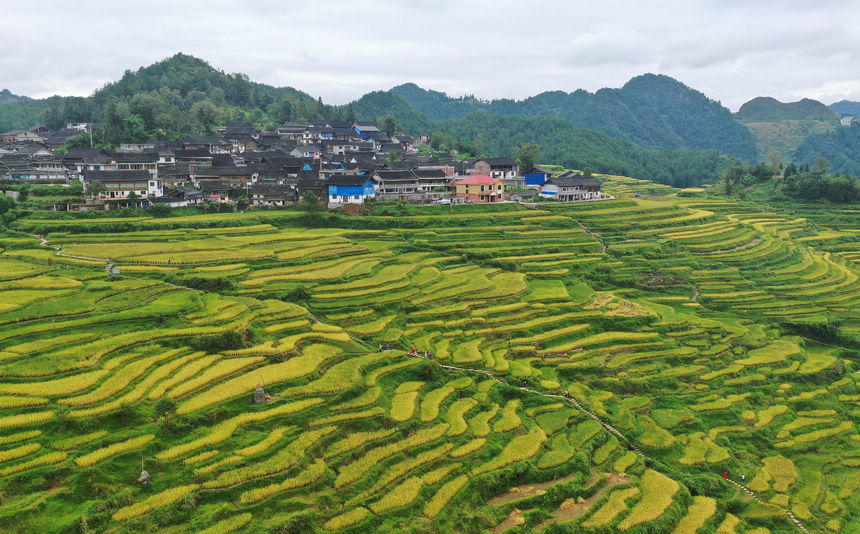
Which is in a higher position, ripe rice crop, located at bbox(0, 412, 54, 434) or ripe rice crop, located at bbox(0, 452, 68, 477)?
ripe rice crop, located at bbox(0, 412, 54, 434)

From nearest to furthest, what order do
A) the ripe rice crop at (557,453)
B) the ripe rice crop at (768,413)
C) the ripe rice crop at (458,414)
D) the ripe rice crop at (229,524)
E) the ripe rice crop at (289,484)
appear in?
1. the ripe rice crop at (229,524)
2. the ripe rice crop at (289,484)
3. the ripe rice crop at (557,453)
4. the ripe rice crop at (458,414)
5. the ripe rice crop at (768,413)

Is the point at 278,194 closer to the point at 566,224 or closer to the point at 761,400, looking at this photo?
the point at 566,224

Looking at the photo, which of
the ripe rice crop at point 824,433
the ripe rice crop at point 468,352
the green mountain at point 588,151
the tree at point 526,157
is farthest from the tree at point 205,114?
the ripe rice crop at point 824,433

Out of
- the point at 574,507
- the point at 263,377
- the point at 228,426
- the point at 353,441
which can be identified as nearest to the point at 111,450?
the point at 228,426

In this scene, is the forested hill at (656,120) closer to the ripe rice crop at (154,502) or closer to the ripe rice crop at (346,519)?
the ripe rice crop at (346,519)

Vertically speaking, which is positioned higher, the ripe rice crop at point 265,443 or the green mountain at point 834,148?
the green mountain at point 834,148

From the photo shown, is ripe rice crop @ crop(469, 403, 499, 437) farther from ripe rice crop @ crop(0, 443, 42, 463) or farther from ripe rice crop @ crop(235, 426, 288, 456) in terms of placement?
ripe rice crop @ crop(0, 443, 42, 463)

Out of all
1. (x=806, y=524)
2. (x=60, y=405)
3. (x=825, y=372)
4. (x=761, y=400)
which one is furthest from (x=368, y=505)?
(x=825, y=372)

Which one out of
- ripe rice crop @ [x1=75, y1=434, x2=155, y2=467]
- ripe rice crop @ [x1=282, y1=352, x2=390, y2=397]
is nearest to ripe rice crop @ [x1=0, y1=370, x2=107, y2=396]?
ripe rice crop @ [x1=75, y1=434, x2=155, y2=467]
